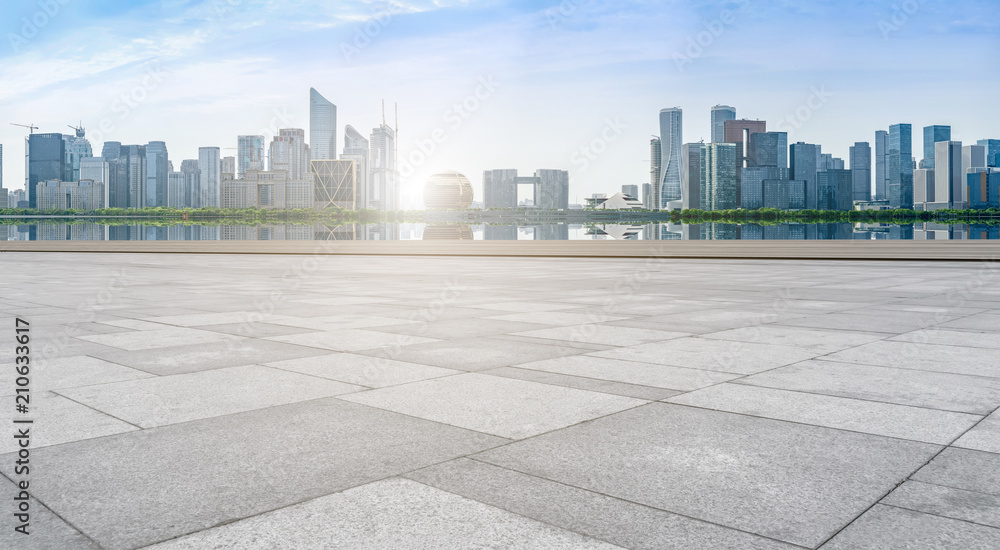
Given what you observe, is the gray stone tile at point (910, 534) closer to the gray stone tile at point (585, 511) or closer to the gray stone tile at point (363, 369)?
the gray stone tile at point (585, 511)

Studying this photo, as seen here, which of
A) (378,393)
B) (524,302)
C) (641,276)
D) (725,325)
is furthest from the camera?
(641,276)

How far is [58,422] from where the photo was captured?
19.5ft

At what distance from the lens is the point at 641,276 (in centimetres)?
2305

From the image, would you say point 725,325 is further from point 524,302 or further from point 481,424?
point 481,424

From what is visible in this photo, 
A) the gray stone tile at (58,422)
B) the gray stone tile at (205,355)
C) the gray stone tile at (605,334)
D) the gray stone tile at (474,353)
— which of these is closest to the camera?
the gray stone tile at (58,422)

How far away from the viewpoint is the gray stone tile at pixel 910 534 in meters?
3.66

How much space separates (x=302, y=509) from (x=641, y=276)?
19.7 m

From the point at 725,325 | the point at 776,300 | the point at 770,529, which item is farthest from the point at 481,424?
the point at 776,300

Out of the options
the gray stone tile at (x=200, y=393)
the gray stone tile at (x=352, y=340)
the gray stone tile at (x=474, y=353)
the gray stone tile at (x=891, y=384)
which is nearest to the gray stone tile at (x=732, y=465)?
the gray stone tile at (x=891, y=384)

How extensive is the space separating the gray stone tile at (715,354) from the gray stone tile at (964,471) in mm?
2986

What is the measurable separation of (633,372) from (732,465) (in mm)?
3156

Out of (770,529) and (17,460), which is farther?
(17,460)

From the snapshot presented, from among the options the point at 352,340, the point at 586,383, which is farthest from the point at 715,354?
the point at 352,340

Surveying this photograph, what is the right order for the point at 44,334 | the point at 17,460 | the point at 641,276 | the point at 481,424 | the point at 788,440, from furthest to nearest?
the point at 641,276
the point at 44,334
the point at 481,424
the point at 788,440
the point at 17,460
